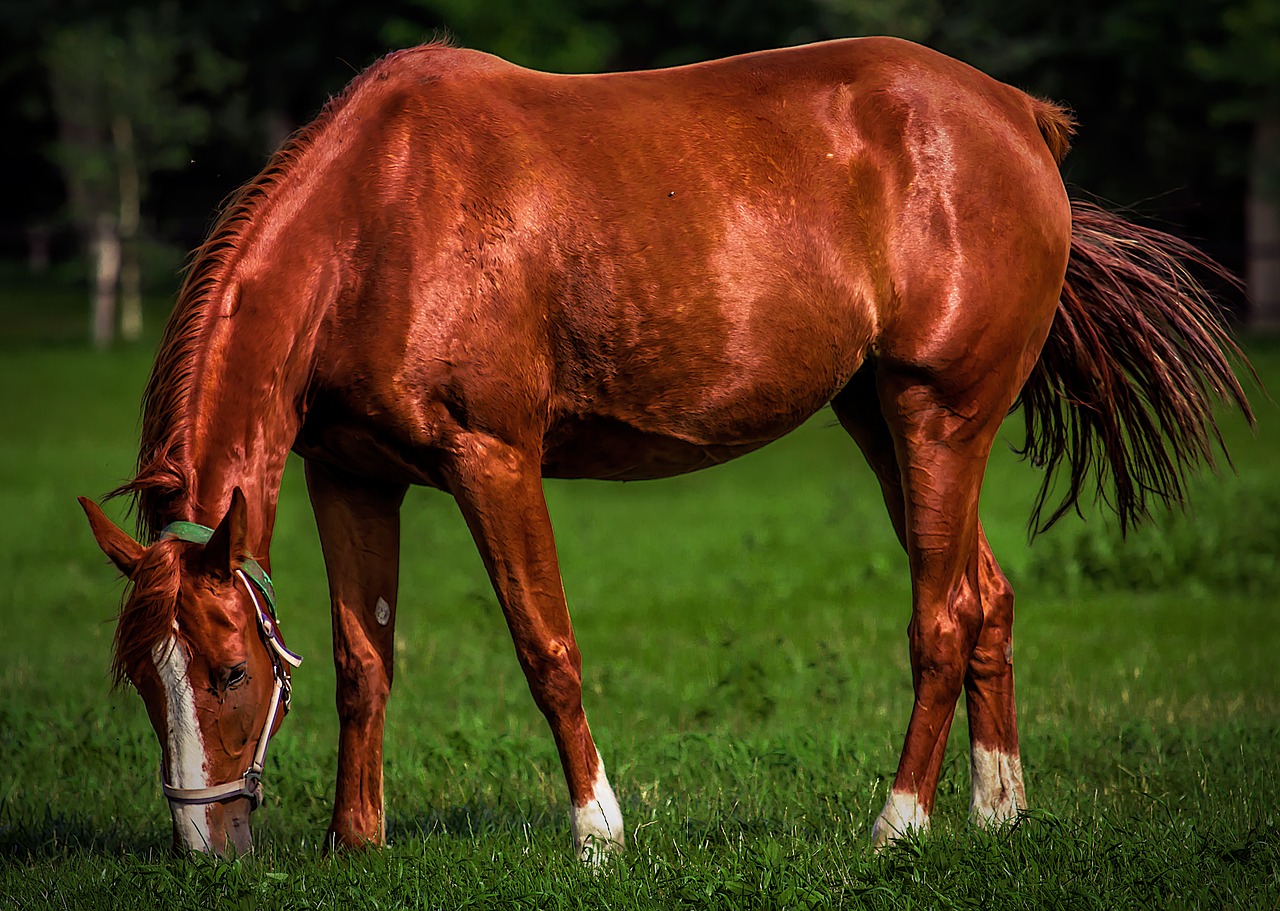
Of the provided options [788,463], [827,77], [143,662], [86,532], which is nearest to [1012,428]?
[788,463]

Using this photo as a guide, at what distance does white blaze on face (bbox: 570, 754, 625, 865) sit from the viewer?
4.38m

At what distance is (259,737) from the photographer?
409 cm

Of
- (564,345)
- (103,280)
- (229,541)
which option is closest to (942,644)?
(564,345)

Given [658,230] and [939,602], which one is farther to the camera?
[939,602]

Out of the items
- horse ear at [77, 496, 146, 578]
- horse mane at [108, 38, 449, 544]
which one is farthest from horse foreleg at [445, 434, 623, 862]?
horse ear at [77, 496, 146, 578]

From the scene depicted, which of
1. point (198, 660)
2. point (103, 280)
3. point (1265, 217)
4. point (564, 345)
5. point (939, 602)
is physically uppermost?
point (564, 345)

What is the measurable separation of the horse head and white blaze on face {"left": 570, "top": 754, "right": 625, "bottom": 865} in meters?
0.94

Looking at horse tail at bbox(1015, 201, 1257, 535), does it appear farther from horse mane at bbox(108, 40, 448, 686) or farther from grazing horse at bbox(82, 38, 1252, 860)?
horse mane at bbox(108, 40, 448, 686)

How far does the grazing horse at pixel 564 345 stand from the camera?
4.09 metres

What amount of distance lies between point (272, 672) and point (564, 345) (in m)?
1.25

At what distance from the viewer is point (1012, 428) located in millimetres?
17250

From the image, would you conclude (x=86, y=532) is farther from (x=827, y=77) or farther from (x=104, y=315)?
(x=104, y=315)

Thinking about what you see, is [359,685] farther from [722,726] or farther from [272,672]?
[722,726]

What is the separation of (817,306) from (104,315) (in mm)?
23037
